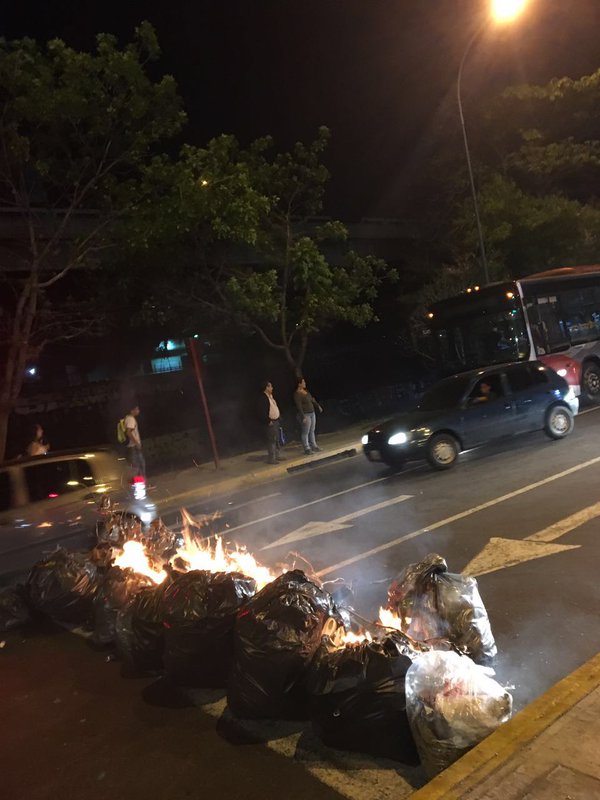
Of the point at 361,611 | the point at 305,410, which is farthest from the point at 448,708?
the point at 305,410

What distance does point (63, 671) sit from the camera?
16.0 ft

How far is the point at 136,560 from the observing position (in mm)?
5949

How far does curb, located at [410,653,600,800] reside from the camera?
8.32ft

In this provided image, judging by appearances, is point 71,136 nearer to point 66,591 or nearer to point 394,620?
point 66,591

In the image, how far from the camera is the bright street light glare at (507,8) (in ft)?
43.8

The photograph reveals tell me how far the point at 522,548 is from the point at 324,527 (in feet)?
8.96

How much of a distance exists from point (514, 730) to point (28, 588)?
452 centimetres

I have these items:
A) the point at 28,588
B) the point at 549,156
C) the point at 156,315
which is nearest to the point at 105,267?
the point at 156,315

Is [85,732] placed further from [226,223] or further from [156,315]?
[156,315]

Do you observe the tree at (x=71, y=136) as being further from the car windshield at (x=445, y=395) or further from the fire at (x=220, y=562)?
the fire at (x=220, y=562)

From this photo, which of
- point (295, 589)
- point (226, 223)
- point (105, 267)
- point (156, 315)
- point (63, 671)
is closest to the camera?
point (295, 589)

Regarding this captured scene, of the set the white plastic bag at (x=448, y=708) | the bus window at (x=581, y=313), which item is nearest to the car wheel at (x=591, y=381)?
the bus window at (x=581, y=313)

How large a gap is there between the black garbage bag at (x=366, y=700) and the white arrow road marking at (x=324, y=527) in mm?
4260

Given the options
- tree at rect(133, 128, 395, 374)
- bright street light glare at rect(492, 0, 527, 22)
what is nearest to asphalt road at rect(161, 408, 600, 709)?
tree at rect(133, 128, 395, 374)
